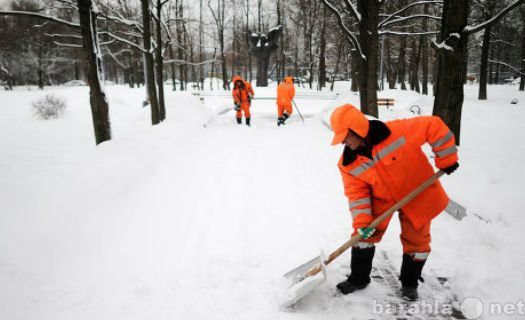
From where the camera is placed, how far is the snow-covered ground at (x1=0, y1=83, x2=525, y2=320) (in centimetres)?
287

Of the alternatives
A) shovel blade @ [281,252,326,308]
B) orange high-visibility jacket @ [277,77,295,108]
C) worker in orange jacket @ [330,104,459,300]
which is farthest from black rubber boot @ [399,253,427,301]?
orange high-visibility jacket @ [277,77,295,108]

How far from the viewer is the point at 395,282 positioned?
3.06 m

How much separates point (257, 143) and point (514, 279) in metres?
6.65

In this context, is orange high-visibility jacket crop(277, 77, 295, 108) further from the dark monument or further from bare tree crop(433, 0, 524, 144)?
the dark monument

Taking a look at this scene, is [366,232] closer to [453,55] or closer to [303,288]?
[303,288]

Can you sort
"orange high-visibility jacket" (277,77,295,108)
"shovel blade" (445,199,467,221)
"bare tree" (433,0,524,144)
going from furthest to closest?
"orange high-visibility jacket" (277,77,295,108), "bare tree" (433,0,524,144), "shovel blade" (445,199,467,221)

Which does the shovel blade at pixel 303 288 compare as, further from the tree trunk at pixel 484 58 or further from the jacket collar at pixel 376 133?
the tree trunk at pixel 484 58

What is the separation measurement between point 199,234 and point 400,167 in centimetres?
253

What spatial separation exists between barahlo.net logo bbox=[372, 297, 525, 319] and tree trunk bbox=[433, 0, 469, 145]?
3.75m

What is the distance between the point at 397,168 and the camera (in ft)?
8.24

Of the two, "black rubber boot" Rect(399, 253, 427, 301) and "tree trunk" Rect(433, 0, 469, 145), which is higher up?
"tree trunk" Rect(433, 0, 469, 145)

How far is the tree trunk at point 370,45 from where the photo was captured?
30.3 ft

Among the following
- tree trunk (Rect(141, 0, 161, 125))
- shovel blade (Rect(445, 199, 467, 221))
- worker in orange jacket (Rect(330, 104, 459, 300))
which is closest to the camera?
worker in orange jacket (Rect(330, 104, 459, 300))

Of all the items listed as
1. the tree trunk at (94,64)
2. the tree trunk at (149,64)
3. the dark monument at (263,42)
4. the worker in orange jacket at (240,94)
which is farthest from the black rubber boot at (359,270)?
the dark monument at (263,42)
